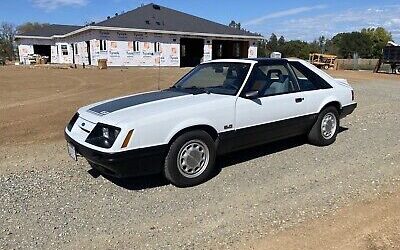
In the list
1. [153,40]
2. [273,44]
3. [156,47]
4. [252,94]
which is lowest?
[252,94]

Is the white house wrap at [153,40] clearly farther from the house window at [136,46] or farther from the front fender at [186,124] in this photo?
the front fender at [186,124]

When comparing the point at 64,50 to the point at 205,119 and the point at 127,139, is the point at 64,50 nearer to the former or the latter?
the point at 205,119

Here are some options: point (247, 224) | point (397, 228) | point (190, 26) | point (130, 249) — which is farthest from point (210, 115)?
point (190, 26)

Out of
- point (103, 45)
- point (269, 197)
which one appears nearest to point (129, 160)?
point (269, 197)

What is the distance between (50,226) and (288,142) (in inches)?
167

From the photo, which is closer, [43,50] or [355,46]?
[43,50]

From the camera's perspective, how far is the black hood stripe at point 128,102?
4320 millimetres

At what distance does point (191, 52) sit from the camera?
125 feet

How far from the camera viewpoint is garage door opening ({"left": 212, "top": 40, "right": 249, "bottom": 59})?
37031 millimetres

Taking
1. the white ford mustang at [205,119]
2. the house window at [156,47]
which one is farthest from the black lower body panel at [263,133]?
the house window at [156,47]

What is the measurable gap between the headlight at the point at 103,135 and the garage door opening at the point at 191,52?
106ft

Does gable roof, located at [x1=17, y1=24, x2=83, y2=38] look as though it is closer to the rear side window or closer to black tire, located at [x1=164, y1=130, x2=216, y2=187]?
the rear side window

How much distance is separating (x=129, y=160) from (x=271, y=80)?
102 inches

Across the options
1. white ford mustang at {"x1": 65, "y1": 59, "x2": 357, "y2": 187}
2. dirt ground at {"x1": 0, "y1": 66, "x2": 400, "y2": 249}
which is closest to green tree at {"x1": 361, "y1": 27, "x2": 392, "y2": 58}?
white ford mustang at {"x1": 65, "y1": 59, "x2": 357, "y2": 187}
